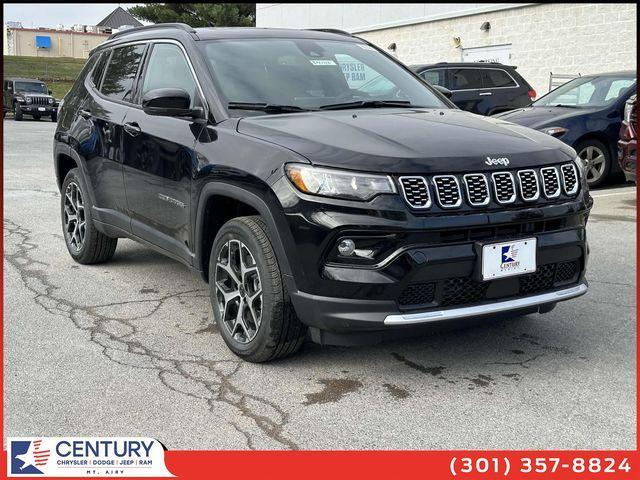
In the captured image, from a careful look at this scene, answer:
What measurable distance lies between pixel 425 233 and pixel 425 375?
33.6 inches

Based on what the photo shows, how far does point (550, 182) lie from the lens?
392 cm

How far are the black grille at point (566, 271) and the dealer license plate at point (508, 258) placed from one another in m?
0.29

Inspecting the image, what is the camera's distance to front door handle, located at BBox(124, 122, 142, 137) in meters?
5.09

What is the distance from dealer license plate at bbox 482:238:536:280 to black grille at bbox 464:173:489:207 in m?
0.21

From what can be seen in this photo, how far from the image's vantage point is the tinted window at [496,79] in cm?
1410

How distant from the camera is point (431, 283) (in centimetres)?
359

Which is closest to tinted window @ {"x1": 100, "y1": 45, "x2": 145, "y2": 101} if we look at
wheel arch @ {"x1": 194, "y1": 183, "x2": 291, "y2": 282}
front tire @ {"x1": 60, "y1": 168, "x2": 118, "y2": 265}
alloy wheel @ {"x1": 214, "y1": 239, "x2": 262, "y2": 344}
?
front tire @ {"x1": 60, "y1": 168, "x2": 118, "y2": 265}

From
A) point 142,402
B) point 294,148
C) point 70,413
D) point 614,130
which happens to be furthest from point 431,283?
point 614,130

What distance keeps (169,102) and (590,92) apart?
8010mm

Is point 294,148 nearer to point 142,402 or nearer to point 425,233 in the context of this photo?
point 425,233

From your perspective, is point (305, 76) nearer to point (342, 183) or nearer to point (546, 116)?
point (342, 183)

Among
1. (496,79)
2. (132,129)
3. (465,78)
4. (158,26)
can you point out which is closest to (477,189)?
(132,129)

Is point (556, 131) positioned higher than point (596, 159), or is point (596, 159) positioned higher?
point (556, 131)

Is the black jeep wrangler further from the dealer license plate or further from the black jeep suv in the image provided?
the dealer license plate
